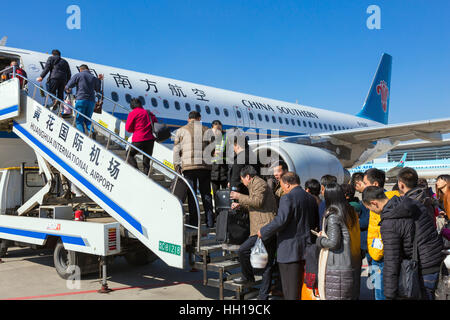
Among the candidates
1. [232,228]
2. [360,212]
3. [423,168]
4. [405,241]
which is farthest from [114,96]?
[423,168]

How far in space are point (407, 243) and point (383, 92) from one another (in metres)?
23.0

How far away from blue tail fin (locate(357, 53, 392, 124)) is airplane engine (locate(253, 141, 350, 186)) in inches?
643

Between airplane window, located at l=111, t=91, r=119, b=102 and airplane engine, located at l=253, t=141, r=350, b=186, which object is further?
airplane window, located at l=111, t=91, r=119, b=102

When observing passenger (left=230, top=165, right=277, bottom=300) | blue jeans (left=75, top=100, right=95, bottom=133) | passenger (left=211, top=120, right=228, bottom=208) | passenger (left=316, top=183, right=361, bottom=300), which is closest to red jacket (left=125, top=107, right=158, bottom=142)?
passenger (left=211, top=120, right=228, bottom=208)

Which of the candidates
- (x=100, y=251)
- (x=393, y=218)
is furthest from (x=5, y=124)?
(x=393, y=218)

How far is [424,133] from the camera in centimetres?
1130

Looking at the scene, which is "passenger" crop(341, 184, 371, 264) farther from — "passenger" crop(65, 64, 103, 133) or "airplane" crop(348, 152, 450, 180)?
"airplane" crop(348, 152, 450, 180)

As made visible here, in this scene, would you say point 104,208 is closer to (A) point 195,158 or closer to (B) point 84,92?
(A) point 195,158

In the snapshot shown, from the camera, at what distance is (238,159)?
18.5 ft

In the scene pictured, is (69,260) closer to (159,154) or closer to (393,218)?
(159,154)

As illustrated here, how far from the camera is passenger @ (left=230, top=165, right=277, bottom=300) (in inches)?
186

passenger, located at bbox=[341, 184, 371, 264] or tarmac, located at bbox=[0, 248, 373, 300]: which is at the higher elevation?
passenger, located at bbox=[341, 184, 371, 264]

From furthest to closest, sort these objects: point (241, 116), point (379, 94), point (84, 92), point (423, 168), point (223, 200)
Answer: point (423, 168) < point (379, 94) < point (241, 116) < point (84, 92) < point (223, 200)

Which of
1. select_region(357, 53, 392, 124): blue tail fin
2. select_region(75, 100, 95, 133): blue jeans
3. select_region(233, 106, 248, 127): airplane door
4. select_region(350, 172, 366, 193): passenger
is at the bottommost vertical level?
select_region(350, 172, 366, 193): passenger
